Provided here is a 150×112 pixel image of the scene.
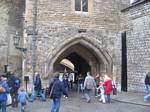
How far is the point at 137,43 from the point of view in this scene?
1792 cm

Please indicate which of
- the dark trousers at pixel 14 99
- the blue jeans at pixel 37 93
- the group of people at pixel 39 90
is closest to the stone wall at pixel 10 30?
the group of people at pixel 39 90

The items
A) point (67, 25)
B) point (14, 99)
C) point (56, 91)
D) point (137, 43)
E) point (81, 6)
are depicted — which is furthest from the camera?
point (81, 6)

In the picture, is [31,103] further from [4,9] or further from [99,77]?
[4,9]

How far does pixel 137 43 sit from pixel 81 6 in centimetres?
385

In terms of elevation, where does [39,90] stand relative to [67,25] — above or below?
below

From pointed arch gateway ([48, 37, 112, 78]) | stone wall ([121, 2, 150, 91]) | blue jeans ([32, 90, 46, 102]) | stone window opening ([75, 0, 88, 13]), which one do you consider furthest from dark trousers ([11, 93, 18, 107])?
stone window opening ([75, 0, 88, 13])

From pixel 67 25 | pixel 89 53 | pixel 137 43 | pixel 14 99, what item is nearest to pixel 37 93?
pixel 14 99

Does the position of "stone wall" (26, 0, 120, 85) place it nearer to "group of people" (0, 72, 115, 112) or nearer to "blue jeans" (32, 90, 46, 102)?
"group of people" (0, 72, 115, 112)

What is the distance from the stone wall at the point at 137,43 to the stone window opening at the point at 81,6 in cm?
227

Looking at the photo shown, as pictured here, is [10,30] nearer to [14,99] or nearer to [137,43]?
[137,43]

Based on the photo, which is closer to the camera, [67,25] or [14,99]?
[14,99]

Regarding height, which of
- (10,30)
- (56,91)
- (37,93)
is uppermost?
(10,30)

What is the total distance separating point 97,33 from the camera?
63.7 ft

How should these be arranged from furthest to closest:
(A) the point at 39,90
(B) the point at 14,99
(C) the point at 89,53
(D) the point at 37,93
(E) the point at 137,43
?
(C) the point at 89,53 < (E) the point at 137,43 < (D) the point at 37,93 < (A) the point at 39,90 < (B) the point at 14,99
